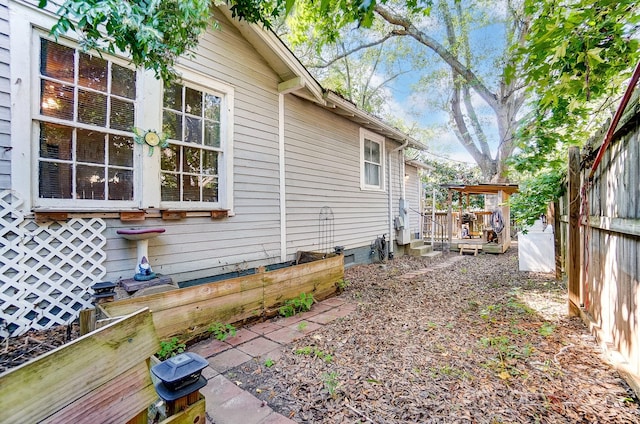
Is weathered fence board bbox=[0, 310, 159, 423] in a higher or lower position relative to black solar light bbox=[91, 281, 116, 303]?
higher

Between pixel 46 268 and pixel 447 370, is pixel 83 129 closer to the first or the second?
pixel 46 268

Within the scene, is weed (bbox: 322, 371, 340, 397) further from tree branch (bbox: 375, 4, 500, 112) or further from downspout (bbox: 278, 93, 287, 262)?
tree branch (bbox: 375, 4, 500, 112)

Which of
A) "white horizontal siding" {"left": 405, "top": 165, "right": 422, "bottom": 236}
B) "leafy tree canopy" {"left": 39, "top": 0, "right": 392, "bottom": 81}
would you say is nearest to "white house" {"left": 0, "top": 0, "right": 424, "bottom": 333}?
"leafy tree canopy" {"left": 39, "top": 0, "right": 392, "bottom": 81}

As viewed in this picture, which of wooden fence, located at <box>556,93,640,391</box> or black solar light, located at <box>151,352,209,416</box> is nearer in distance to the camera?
black solar light, located at <box>151,352,209,416</box>

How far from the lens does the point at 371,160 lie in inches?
307

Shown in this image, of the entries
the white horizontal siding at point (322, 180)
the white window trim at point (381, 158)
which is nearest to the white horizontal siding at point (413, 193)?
the white window trim at point (381, 158)

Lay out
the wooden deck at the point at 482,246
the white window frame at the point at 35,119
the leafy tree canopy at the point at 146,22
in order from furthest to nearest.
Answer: the wooden deck at the point at 482,246 < the white window frame at the point at 35,119 < the leafy tree canopy at the point at 146,22

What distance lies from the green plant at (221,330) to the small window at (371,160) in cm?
504

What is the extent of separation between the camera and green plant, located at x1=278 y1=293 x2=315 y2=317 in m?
3.74

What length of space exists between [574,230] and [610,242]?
130 cm

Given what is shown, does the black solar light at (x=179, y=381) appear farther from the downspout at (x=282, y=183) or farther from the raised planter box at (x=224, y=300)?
the downspout at (x=282, y=183)

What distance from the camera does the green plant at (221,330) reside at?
299cm

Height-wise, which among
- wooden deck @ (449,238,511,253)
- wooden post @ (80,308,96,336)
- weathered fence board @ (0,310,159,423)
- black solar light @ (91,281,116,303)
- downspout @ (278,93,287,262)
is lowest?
wooden deck @ (449,238,511,253)

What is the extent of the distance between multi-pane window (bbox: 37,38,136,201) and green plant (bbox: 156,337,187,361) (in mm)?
1727
